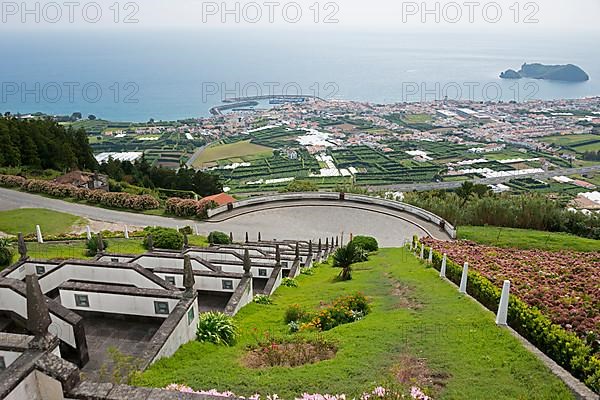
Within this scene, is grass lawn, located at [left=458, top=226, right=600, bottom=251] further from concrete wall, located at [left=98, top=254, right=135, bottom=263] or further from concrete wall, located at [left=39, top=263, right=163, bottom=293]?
concrete wall, located at [left=39, top=263, right=163, bottom=293]

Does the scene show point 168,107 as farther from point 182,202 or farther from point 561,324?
point 561,324

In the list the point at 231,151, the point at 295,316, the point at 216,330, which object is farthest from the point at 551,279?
the point at 231,151

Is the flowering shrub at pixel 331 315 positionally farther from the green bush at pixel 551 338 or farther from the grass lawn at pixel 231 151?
the grass lawn at pixel 231 151

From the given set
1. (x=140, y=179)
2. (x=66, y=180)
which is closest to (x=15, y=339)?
(x=66, y=180)

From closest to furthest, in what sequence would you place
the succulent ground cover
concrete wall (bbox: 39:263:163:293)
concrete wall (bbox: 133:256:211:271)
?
1. the succulent ground cover
2. concrete wall (bbox: 39:263:163:293)
3. concrete wall (bbox: 133:256:211:271)

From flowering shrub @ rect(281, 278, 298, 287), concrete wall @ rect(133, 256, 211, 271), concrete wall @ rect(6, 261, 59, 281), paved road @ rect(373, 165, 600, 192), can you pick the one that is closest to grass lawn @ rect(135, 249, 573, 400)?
concrete wall @ rect(133, 256, 211, 271)

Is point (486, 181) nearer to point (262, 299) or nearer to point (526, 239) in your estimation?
point (526, 239)

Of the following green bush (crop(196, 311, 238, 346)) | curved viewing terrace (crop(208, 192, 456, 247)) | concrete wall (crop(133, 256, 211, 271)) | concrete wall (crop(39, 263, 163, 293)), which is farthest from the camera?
curved viewing terrace (crop(208, 192, 456, 247))
